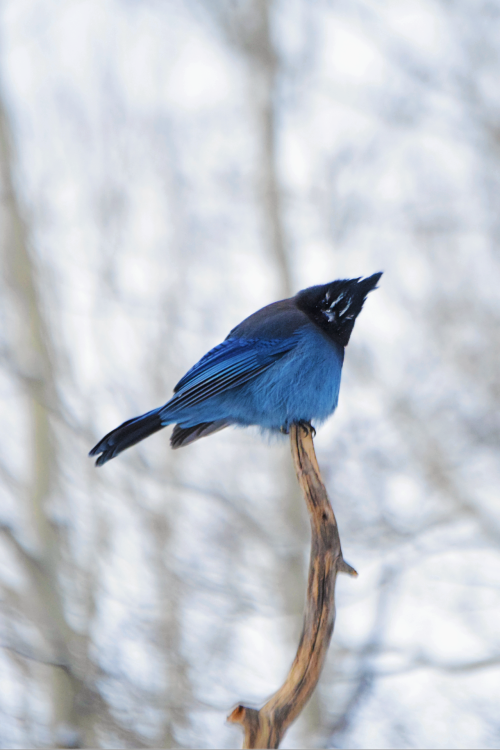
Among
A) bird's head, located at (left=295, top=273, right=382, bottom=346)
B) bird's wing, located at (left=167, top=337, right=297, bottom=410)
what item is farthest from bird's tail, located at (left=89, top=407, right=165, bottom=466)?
bird's head, located at (left=295, top=273, right=382, bottom=346)

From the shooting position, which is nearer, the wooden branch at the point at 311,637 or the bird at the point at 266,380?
the wooden branch at the point at 311,637

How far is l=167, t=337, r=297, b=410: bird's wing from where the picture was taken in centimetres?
355

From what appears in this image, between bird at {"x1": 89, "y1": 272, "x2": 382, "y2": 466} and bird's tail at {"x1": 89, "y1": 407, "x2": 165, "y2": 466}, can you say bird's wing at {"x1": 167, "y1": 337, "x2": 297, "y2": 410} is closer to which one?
bird at {"x1": 89, "y1": 272, "x2": 382, "y2": 466}

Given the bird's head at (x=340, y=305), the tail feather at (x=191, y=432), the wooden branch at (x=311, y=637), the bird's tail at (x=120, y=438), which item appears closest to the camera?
the wooden branch at (x=311, y=637)

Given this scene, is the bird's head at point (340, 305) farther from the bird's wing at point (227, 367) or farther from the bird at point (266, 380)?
the bird's wing at point (227, 367)

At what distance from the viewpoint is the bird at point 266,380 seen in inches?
139

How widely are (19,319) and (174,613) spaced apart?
412 cm

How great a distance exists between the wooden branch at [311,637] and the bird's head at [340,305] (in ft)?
4.83

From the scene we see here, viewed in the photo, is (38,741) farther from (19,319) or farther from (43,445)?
(19,319)

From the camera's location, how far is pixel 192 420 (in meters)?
3.70

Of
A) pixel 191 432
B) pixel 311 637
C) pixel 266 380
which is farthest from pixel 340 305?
pixel 311 637

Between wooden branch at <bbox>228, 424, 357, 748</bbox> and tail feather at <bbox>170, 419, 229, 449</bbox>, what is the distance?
4.02 feet

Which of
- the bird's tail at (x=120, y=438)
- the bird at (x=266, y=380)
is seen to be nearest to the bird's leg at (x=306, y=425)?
the bird at (x=266, y=380)

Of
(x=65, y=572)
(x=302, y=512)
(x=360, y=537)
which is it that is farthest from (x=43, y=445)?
(x=360, y=537)
